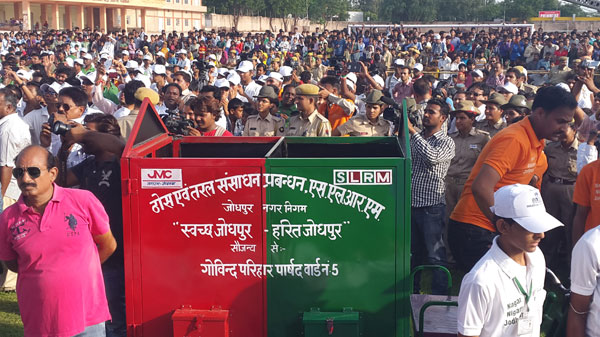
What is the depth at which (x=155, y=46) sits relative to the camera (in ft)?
102

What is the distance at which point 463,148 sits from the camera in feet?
22.6

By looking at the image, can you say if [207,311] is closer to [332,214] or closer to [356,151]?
[332,214]

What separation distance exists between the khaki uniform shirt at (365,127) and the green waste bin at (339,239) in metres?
2.98

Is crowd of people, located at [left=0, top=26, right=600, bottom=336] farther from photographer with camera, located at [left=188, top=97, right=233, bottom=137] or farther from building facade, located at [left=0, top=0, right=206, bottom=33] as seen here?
building facade, located at [left=0, top=0, right=206, bottom=33]

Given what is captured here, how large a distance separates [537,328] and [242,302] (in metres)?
1.77

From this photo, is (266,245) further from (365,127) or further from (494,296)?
(365,127)

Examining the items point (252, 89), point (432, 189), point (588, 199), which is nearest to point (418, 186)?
point (432, 189)

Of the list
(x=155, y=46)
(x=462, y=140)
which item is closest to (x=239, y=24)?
(x=155, y=46)

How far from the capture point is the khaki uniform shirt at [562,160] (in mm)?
6727

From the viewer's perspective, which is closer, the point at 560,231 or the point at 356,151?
the point at 356,151

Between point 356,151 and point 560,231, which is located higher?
point 356,151

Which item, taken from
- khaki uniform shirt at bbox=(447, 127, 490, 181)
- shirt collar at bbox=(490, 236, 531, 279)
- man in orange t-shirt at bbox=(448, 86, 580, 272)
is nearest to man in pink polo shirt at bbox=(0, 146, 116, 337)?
shirt collar at bbox=(490, 236, 531, 279)

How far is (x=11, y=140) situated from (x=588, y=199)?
5138 millimetres

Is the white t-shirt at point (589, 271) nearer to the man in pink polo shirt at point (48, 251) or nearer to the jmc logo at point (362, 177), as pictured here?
the jmc logo at point (362, 177)
